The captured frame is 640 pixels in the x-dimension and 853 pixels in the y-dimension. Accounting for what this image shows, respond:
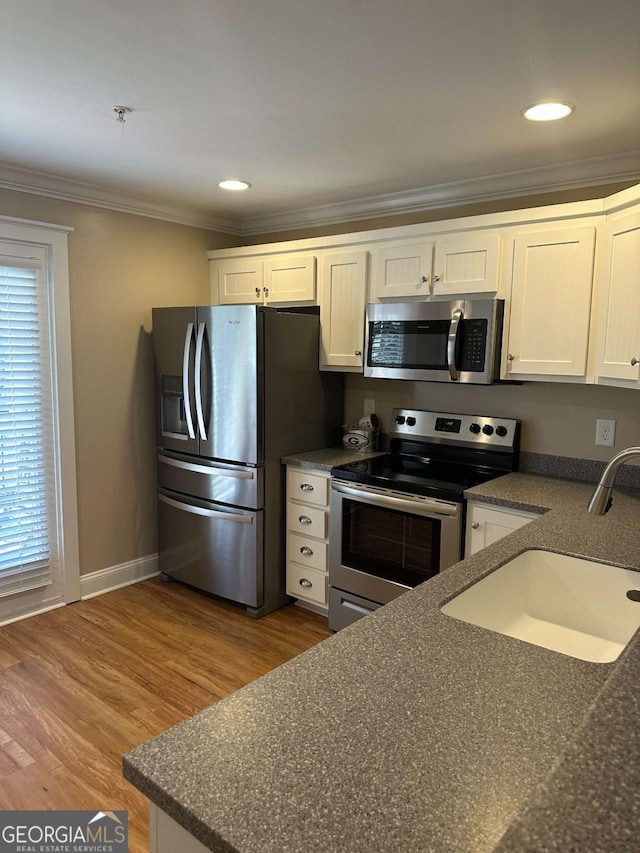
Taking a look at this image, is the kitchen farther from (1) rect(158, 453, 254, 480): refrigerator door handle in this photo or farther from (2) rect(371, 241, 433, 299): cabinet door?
(2) rect(371, 241, 433, 299): cabinet door

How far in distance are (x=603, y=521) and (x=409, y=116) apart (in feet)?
5.34

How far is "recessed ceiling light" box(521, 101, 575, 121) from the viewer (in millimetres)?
2062

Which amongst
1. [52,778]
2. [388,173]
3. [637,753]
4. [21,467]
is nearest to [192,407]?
[21,467]

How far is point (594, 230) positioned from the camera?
7.93 feet

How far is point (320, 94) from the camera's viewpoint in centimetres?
200

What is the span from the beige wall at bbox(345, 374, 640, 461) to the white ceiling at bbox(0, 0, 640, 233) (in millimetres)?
971

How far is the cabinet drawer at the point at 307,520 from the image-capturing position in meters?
3.19

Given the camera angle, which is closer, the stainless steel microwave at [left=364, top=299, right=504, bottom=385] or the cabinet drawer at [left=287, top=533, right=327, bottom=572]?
the stainless steel microwave at [left=364, top=299, right=504, bottom=385]

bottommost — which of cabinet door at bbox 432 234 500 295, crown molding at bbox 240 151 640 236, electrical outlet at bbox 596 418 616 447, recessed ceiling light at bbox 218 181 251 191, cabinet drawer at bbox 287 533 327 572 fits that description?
cabinet drawer at bbox 287 533 327 572

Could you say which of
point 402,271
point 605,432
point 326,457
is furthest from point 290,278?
point 605,432

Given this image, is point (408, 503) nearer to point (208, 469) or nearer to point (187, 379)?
point (208, 469)

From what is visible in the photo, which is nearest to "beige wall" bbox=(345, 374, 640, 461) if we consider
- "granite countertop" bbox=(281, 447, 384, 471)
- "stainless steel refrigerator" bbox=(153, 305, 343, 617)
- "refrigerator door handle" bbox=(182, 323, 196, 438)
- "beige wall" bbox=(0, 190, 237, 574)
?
"granite countertop" bbox=(281, 447, 384, 471)

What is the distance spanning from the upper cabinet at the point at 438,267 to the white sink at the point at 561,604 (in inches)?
58.9

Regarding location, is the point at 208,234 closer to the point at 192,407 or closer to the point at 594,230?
the point at 192,407
